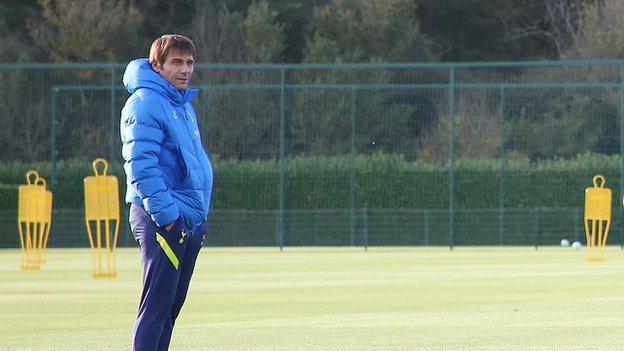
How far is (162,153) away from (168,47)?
0.54 meters

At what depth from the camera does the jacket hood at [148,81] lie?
7.90 metres

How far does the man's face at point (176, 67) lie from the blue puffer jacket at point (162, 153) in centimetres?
3

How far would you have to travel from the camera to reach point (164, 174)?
781cm

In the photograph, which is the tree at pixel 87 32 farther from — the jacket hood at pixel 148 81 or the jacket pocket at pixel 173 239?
the jacket pocket at pixel 173 239

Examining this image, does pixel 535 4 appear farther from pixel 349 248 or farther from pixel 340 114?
pixel 349 248

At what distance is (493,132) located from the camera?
120ft

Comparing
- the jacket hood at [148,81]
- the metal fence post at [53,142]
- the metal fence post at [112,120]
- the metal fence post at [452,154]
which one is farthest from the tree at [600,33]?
the jacket hood at [148,81]

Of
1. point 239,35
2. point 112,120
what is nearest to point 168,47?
point 112,120

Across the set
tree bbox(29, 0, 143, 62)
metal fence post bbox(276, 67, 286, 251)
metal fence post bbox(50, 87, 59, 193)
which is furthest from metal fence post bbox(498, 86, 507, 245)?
tree bbox(29, 0, 143, 62)

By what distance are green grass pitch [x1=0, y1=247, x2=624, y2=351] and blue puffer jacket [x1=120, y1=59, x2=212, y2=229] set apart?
3194mm

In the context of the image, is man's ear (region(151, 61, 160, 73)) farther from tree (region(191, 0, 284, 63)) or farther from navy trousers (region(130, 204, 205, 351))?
tree (region(191, 0, 284, 63))

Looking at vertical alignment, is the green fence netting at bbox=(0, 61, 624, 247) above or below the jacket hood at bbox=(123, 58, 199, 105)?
below

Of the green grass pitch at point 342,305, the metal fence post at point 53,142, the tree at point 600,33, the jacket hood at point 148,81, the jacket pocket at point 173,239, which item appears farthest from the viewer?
the tree at point 600,33

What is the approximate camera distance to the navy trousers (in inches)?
308
